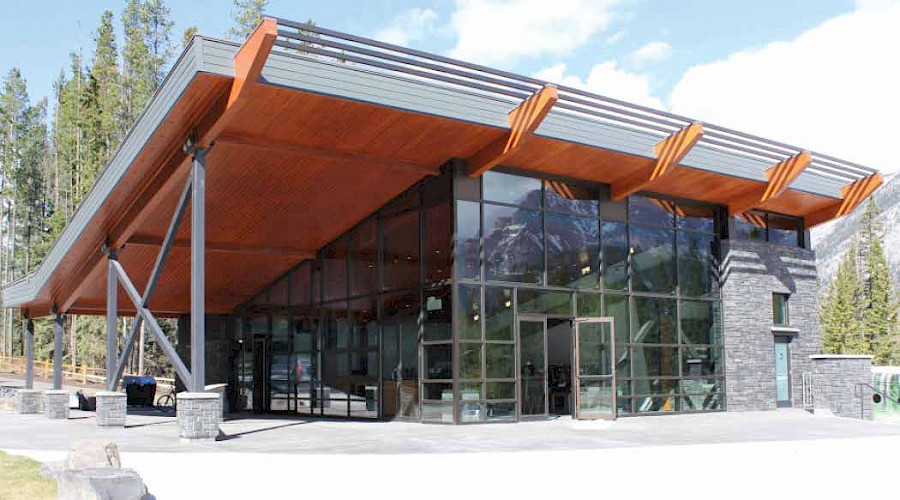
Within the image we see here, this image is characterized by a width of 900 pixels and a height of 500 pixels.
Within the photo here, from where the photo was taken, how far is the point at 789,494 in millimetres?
9203

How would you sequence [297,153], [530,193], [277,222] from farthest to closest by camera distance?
[277,222] → [530,193] → [297,153]

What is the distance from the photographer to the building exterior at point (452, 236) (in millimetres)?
13805

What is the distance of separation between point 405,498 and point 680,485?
10.1 ft

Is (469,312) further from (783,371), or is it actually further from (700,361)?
(783,371)

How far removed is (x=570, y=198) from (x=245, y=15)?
2934 centimetres

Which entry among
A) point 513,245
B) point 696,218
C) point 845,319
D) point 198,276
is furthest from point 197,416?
point 845,319

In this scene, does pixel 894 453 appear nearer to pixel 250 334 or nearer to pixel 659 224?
pixel 659 224

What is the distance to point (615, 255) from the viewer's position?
60.3ft

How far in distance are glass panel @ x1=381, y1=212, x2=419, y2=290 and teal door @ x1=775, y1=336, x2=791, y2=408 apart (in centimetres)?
988

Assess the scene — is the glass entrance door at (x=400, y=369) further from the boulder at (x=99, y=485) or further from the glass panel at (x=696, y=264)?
the boulder at (x=99, y=485)

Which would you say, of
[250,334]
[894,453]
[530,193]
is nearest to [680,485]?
[894,453]

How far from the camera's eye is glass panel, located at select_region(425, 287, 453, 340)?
52.2 feet

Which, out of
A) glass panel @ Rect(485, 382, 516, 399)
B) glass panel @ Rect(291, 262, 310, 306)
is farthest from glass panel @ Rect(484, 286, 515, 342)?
glass panel @ Rect(291, 262, 310, 306)

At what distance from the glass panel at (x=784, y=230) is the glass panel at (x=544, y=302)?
717 centimetres
